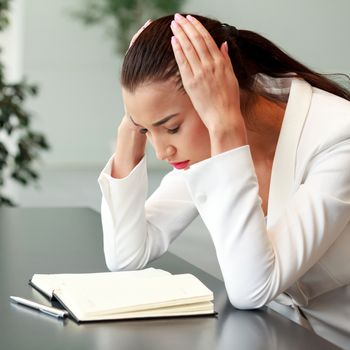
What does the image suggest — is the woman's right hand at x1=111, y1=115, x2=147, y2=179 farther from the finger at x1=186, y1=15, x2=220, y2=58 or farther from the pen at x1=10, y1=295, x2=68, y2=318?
the pen at x1=10, y1=295, x2=68, y2=318

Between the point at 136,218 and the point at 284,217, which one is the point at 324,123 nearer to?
the point at 284,217

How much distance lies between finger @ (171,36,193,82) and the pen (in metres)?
0.50

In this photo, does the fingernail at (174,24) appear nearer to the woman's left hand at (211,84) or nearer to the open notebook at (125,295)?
the woman's left hand at (211,84)

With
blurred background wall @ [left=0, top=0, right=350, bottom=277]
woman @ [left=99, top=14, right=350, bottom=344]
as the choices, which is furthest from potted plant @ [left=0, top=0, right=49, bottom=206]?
woman @ [left=99, top=14, right=350, bottom=344]

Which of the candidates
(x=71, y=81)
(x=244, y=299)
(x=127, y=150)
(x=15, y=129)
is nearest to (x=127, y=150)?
(x=127, y=150)

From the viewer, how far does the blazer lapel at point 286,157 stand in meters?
1.78

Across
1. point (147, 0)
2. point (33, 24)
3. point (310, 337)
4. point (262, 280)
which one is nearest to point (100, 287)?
point (262, 280)

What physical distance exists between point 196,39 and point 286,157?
0.98 ft

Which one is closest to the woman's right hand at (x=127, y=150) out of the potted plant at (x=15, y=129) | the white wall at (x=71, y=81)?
the potted plant at (x=15, y=129)

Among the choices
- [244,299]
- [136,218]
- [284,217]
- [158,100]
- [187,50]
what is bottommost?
[136,218]

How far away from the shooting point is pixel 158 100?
5.70ft

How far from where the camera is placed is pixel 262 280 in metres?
1.61

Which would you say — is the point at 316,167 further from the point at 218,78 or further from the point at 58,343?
the point at 58,343

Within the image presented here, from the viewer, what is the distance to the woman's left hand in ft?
5.44
